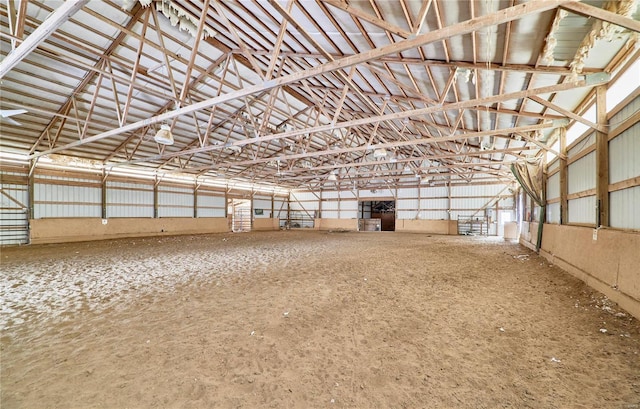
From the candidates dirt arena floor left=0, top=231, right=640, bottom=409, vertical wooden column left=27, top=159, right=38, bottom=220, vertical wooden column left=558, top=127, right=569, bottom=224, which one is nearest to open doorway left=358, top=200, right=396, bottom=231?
vertical wooden column left=558, top=127, right=569, bottom=224

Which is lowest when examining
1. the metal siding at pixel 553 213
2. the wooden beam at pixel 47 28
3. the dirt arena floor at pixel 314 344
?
the dirt arena floor at pixel 314 344

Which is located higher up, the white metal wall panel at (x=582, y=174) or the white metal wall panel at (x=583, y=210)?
the white metal wall panel at (x=582, y=174)

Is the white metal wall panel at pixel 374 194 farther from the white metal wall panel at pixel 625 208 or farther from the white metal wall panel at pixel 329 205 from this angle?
the white metal wall panel at pixel 625 208

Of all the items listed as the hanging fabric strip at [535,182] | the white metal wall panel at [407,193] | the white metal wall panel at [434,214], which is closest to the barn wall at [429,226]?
the white metal wall panel at [434,214]

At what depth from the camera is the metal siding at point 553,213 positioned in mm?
7760

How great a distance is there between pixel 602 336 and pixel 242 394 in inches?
158

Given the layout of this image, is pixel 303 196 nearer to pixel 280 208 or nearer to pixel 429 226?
pixel 280 208

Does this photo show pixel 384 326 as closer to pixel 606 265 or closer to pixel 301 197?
pixel 606 265

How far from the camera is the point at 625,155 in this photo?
431 cm

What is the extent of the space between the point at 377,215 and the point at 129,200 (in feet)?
66.3

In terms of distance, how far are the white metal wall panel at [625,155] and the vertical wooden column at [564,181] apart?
2.64 metres

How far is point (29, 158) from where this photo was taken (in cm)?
1073

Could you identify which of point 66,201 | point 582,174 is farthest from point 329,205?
point 582,174

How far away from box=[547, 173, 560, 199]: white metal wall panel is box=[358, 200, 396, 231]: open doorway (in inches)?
610
